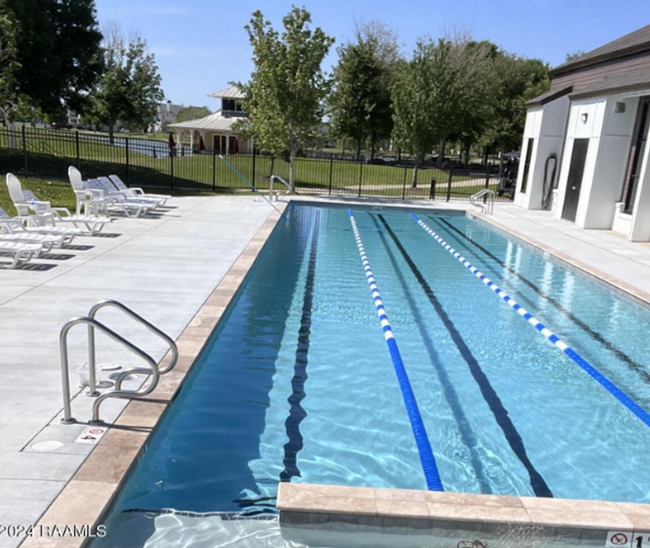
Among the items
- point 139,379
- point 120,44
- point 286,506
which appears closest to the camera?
point 286,506

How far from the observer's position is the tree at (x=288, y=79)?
21391 millimetres

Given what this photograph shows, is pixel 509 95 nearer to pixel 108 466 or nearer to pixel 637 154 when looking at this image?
pixel 637 154

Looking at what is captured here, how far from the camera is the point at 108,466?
404cm

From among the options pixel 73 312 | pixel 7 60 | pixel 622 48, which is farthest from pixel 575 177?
pixel 7 60

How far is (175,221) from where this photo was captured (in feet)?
50.3

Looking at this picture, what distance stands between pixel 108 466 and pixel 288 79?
19.3 metres

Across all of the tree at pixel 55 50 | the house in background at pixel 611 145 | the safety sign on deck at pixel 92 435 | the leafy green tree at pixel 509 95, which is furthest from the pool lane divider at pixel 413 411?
the leafy green tree at pixel 509 95

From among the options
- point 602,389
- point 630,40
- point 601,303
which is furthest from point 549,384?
point 630,40

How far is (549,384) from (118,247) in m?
8.27

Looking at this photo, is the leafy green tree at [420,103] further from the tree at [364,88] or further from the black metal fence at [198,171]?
the tree at [364,88]

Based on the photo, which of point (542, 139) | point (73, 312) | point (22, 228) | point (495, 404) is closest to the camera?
point (495, 404)

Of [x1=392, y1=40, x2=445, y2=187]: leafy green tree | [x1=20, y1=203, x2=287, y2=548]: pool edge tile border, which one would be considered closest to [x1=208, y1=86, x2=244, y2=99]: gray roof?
[x1=392, y1=40, x2=445, y2=187]: leafy green tree

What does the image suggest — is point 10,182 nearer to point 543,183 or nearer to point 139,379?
point 139,379

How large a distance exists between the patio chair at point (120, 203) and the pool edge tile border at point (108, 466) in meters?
9.40
